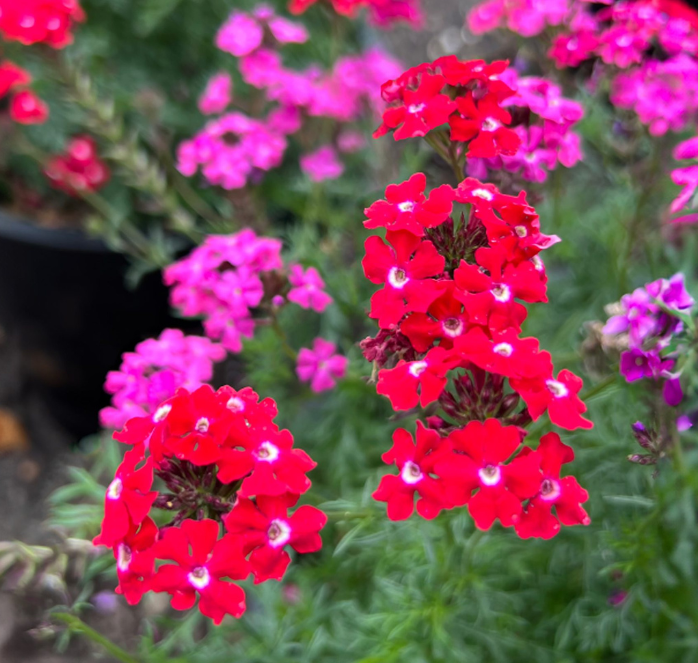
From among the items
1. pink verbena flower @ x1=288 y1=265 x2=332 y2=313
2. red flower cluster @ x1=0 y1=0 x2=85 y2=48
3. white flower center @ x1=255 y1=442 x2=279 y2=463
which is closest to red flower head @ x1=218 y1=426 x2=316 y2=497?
white flower center @ x1=255 y1=442 x2=279 y2=463

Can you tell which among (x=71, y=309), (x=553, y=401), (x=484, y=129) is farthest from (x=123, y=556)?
(x=71, y=309)

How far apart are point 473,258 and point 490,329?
0.18 m

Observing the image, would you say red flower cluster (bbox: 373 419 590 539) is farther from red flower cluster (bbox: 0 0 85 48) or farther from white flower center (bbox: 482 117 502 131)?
red flower cluster (bbox: 0 0 85 48)

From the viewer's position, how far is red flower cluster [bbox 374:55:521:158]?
1.06 meters

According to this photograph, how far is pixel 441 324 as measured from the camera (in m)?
0.92

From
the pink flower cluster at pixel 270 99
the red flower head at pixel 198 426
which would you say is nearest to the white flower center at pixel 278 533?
the red flower head at pixel 198 426

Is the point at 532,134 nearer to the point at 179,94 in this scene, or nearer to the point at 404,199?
the point at 404,199

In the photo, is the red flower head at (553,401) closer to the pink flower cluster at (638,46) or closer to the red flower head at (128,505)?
the red flower head at (128,505)

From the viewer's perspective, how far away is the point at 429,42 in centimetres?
405

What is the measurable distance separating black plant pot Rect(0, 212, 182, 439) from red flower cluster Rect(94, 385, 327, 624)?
4.96 ft

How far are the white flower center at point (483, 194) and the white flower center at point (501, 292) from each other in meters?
0.14

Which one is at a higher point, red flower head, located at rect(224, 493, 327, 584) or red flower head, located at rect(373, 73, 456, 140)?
red flower head, located at rect(373, 73, 456, 140)

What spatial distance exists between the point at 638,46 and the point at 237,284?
0.95 meters

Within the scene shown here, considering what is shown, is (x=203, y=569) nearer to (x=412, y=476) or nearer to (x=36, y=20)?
(x=412, y=476)
